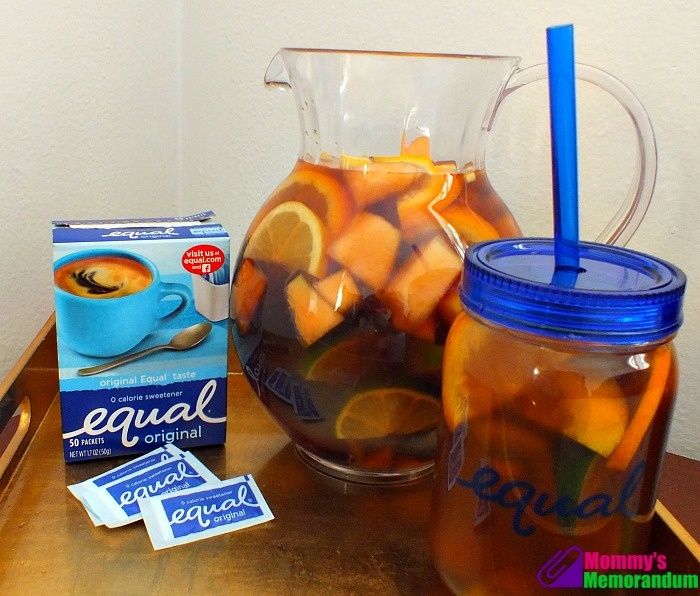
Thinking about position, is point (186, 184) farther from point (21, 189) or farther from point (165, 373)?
point (165, 373)

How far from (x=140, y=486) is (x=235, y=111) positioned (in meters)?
0.44

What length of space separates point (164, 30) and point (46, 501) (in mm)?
540

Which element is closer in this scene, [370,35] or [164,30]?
[370,35]

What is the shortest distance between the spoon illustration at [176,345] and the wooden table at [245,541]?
0.08 meters

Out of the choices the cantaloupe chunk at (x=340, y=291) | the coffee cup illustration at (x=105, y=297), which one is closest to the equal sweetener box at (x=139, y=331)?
the coffee cup illustration at (x=105, y=297)

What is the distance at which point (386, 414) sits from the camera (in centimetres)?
45

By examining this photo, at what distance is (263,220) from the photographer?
1.64ft

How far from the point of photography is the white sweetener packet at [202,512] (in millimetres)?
442

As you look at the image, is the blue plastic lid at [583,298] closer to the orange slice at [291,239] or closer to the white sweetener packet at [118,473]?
the orange slice at [291,239]

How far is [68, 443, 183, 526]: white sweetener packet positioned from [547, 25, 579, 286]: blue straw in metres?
0.33

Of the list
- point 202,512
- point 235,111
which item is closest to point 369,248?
point 202,512

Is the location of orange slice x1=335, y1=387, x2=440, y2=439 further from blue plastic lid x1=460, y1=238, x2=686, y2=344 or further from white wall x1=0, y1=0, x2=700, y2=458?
white wall x1=0, y1=0, x2=700, y2=458

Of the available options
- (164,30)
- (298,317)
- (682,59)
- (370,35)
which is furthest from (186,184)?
(682,59)

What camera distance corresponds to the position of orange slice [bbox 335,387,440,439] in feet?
1.47
